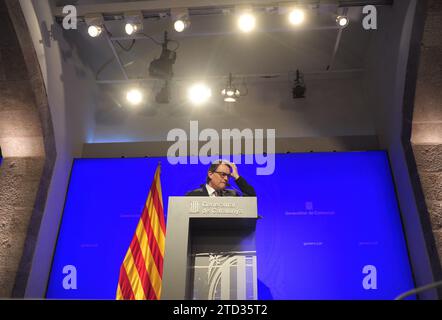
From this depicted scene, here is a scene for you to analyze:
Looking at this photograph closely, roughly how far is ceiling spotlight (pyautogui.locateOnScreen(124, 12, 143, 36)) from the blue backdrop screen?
185cm

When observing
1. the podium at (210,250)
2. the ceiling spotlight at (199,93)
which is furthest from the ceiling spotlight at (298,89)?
the podium at (210,250)

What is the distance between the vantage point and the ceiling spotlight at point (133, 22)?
4.37 m

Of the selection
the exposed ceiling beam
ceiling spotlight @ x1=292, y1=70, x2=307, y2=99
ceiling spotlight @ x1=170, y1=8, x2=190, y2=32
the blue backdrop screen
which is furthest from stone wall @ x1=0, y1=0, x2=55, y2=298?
ceiling spotlight @ x1=292, y1=70, x2=307, y2=99

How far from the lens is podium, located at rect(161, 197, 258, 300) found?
1595 millimetres

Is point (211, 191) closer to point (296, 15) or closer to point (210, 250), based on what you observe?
point (210, 250)

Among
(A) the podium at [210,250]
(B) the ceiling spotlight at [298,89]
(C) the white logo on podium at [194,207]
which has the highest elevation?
(B) the ceiling spotlight at [298,89]

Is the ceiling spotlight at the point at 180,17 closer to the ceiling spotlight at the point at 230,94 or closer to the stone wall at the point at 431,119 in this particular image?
the ceiling spotlight at the point at 230,94

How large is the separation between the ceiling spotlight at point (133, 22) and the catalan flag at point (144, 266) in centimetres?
243

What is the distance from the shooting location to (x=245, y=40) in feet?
18.3

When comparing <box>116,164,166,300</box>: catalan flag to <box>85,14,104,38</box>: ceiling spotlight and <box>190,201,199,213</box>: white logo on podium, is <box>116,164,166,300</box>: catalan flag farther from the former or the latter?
<box>85,14,104,38</box>: ceiling spotlight

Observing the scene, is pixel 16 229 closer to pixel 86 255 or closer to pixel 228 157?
pixel 86 255

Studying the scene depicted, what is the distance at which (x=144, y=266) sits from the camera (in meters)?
3.32

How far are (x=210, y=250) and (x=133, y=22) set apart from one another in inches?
144

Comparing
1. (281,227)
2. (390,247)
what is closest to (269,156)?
(281,227)
